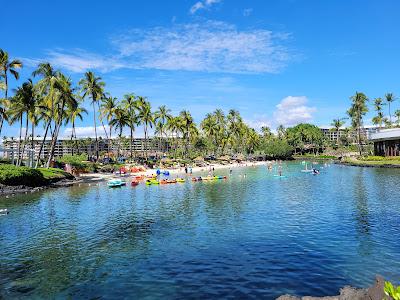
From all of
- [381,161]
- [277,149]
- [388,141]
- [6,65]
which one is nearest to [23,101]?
[6,65]

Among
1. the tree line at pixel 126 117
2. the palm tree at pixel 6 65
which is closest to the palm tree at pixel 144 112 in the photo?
the tree line at pixel 126 117

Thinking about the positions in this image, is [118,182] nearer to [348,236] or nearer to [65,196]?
[65,196]

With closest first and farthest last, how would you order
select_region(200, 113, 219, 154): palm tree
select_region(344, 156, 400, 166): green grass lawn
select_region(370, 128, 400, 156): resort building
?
select_region(344, 156, 400, 166): green grass lawn → select_region(370, 128, 400, 156): resort building → select_region(200, 113, 219, 154): palm tree

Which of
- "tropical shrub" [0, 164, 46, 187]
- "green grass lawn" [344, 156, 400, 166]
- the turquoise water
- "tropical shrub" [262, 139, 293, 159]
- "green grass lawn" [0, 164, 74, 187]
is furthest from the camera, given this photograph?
"tropical shrub" [262, 139, 293, 159]

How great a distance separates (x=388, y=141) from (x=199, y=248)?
95.3m

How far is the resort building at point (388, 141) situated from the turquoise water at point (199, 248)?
63265 millimetres

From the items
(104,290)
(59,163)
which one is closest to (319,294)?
(104,290)

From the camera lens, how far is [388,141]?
9900 cm

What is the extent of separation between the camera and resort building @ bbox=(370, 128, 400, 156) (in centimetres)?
9456

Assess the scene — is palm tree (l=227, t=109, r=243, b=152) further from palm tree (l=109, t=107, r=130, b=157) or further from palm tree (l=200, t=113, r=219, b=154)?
palm tree (l=109, t=107, r=130, b=157)

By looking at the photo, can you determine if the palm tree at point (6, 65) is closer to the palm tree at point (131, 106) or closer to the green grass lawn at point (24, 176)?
the green grass lawn at point (24, 176)

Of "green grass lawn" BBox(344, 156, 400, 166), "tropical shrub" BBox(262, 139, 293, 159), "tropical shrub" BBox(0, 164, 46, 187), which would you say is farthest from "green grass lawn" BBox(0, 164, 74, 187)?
"tropical shrub" BBox(262, 139, 293, 159)

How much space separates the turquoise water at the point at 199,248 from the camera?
1616 centimetres

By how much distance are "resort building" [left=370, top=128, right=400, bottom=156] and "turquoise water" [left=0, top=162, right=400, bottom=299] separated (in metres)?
63.3
